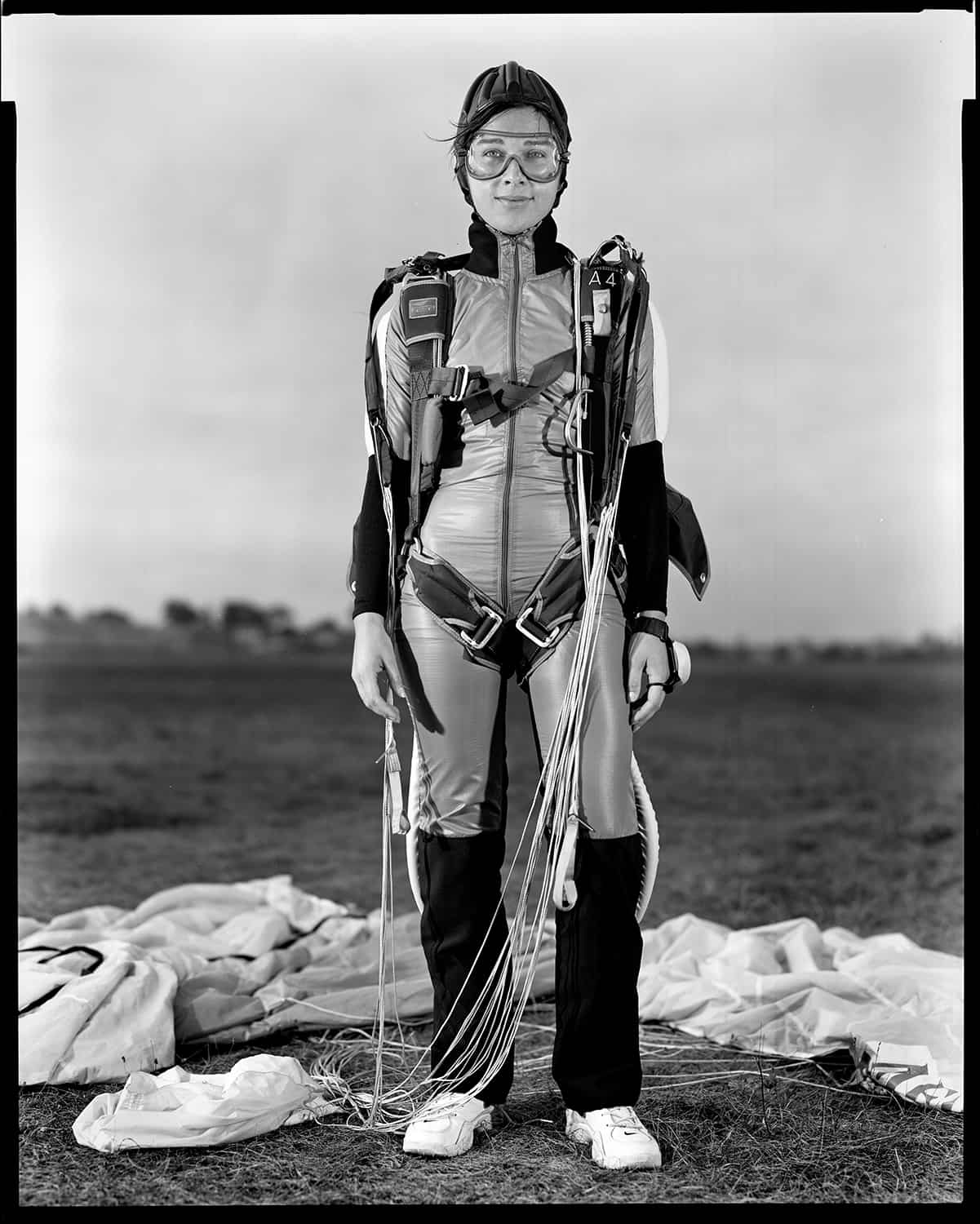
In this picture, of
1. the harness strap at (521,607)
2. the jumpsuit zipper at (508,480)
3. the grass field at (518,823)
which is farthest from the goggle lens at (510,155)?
the grass field at (518,823)

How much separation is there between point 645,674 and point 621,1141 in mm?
921

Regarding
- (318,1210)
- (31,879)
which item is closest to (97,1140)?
(318,1210)

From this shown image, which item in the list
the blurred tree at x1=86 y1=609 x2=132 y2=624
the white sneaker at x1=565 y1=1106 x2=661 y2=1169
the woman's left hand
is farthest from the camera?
the blurred tree at x1=86 y1=609 x2=132 y2=624

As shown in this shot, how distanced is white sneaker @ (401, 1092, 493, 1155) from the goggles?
6.23ft

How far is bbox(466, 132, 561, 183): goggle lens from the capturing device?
8.30ft

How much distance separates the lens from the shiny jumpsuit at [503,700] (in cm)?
→ 249

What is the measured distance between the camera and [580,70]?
496 centimetres

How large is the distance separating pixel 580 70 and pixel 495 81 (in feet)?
8.85

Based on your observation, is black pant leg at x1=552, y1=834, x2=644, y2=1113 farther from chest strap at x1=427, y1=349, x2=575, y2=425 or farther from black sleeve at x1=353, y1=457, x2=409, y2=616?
chest strap at x1=427, y1=349, x2=575, y2=425

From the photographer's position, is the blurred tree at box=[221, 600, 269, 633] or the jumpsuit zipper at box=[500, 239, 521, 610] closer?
the jumpsuit zipper at box=[500, 239, 521, 610]

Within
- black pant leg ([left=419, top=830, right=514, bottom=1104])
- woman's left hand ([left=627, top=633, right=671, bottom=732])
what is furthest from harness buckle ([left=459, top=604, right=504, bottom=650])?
black pant leg ([left=419, top=830, right=514, bottom=1104])

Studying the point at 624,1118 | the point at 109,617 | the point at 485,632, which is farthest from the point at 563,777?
the point at 109,617

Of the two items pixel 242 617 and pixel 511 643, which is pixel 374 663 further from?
pixel 242 617

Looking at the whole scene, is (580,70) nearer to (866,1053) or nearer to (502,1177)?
(866,1053)
